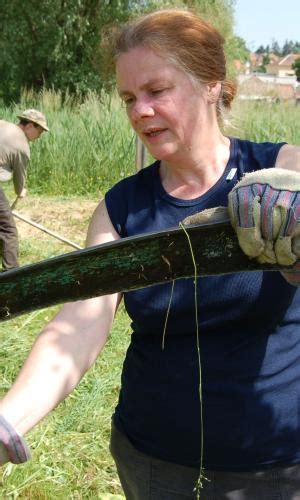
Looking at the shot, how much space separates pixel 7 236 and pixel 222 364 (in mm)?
5563

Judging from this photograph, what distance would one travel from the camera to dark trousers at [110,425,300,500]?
5.24ft

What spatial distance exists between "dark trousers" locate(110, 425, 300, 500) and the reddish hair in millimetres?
994

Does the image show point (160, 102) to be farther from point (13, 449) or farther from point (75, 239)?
Answer: point (75, 239)

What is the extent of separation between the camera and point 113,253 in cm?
112

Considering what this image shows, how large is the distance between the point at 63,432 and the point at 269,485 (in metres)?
2.25

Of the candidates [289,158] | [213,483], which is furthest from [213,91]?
[213,483]

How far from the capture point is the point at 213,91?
69.3 inches

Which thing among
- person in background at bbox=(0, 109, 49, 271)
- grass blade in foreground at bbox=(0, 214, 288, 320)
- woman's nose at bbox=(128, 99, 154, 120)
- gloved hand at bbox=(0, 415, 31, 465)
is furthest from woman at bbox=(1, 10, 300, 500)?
person in background at bbox=(0, 109, 49, 271)

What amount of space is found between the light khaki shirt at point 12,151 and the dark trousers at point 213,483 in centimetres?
590

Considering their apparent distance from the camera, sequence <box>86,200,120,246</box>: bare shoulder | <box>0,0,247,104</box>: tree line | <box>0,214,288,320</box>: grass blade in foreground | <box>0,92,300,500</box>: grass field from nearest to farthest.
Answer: <box>0,214,288,320</box>: grass blade in foreground, <box>86,200,120,246</box>: bare shoulder, <box>0,92,300,500</box>: grass field, <box>0,0,247,104</box>: tree line

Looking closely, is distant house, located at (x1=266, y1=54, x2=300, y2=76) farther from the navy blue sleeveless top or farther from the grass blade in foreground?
the grass blade in foreground

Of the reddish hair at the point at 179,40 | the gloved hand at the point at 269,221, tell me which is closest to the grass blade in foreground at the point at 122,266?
the gloved hand at the point at 269,221

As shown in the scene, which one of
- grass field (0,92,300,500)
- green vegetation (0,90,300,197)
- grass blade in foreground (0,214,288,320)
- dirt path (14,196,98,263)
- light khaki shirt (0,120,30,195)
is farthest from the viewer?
green vegetation (0,90,300,197)

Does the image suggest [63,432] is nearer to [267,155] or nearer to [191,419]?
[191,419]
